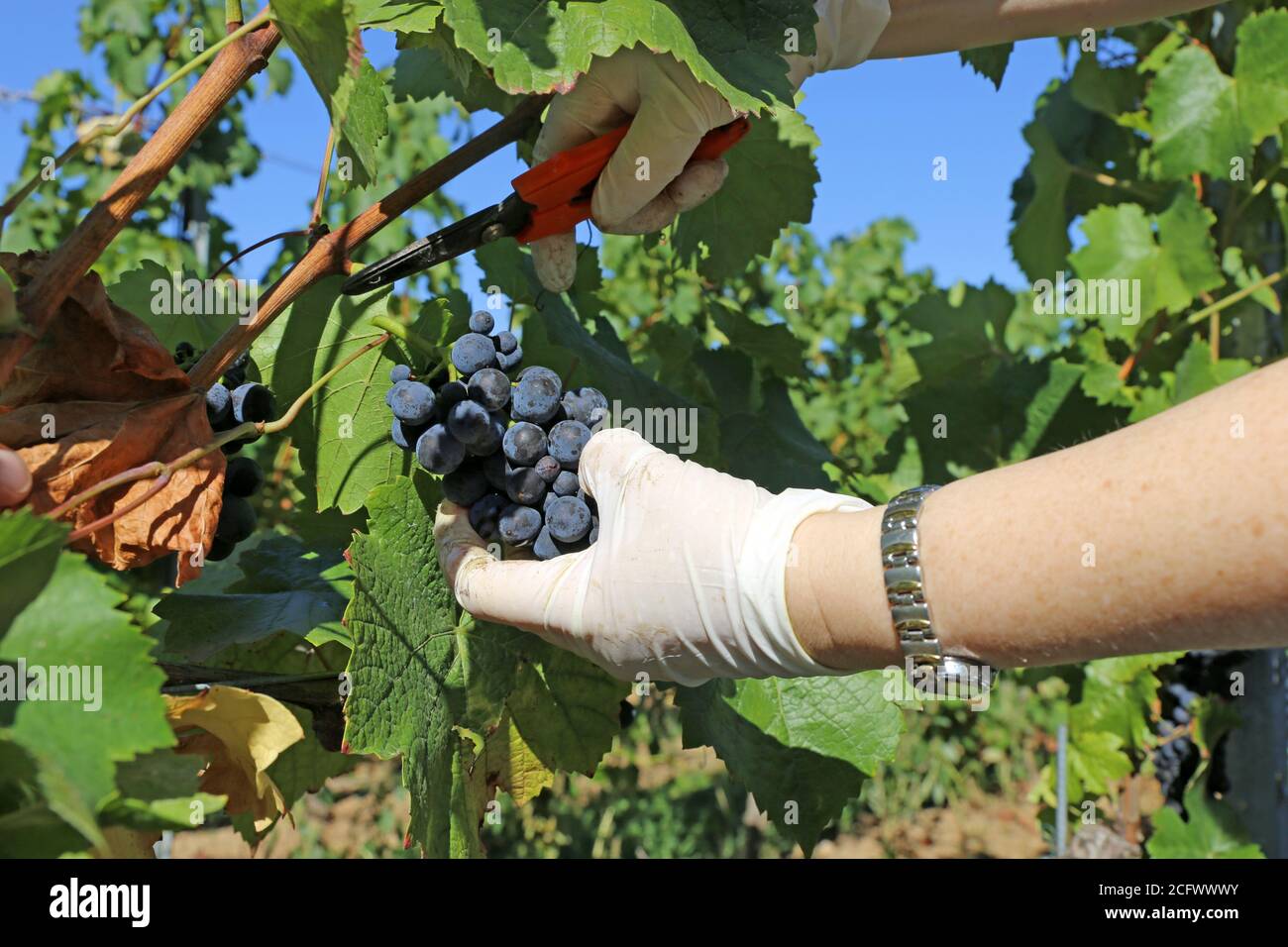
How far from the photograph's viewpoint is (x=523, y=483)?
1.43m

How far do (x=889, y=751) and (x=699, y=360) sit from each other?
1.02 m

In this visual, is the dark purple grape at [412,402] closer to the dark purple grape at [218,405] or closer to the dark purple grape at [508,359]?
the dark purple grape at [508,359]

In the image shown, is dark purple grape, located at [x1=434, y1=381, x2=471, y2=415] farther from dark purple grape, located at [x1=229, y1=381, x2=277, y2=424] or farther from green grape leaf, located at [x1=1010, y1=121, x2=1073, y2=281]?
green grape leaf, located at [x1=1010, y1=121, x2=1073, y2=281]

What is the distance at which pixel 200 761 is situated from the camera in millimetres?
884

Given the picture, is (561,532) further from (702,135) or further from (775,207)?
(775,207)

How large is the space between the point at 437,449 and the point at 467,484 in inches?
3.7

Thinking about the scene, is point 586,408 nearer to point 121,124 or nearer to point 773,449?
point 121,124

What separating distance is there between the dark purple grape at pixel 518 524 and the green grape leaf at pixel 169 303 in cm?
55

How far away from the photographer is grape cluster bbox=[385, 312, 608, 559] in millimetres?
1396

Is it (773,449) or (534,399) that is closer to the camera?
(534,399)

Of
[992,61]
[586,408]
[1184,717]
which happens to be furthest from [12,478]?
[1184,717]

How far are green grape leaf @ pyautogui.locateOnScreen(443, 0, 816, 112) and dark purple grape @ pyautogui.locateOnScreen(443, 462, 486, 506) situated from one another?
51 cm

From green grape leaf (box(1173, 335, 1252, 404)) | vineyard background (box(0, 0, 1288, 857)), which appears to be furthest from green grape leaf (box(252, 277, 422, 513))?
green grape leaf (box(1173, 335, 1252, 404))
